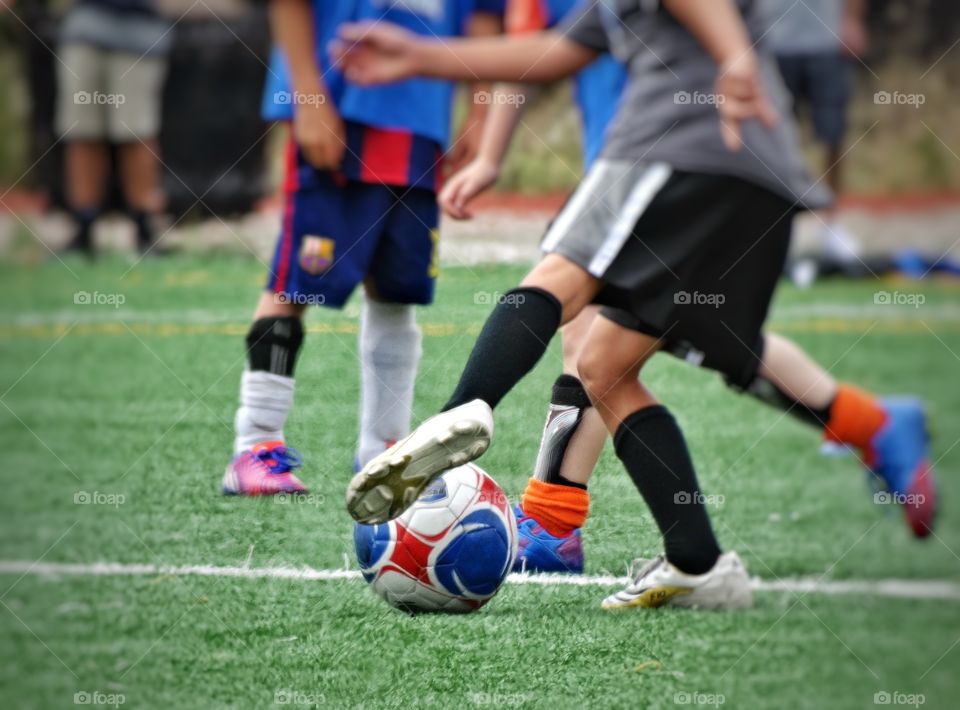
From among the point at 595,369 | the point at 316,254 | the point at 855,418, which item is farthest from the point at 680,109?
the point at 316,254

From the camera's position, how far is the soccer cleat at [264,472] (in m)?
2.48

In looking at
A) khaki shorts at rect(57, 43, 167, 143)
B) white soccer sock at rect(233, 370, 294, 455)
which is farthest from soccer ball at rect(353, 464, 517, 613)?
khaki shorts at rect(57, 43, 167, 143)

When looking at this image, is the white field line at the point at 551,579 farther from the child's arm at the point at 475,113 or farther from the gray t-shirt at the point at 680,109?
the child's arm at the point at 475,113

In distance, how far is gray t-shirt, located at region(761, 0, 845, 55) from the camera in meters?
7.38

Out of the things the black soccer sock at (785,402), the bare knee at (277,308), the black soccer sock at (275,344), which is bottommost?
the black soccer sock at (275,344)

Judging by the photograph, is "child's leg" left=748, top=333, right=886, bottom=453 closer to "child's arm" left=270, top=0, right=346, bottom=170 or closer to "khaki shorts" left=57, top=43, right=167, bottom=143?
"child's arm" left=270, top=0, right=346, bottom=170

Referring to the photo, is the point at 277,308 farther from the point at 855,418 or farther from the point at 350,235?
the point at 855,418

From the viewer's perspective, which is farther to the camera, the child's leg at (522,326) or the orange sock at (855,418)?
the orange sock at (855,418)

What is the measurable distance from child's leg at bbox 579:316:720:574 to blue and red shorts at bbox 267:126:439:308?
676mm

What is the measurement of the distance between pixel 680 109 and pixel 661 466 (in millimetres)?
562

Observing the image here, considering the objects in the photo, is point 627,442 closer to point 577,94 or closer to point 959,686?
point 959,686

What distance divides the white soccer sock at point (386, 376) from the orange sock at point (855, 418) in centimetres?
71

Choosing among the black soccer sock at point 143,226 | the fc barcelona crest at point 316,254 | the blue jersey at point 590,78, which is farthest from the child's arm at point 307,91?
the black soccer sock at point 143,226

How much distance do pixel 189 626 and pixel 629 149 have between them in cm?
100
